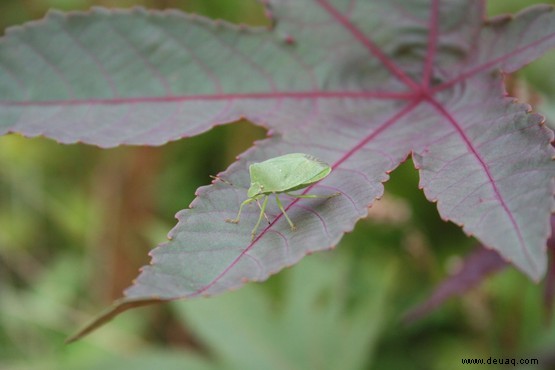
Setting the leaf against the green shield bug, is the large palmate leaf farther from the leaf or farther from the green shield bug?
the leaf

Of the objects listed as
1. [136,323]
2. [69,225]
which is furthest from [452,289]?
[69,225]

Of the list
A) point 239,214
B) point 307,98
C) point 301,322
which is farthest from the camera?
point 301,322

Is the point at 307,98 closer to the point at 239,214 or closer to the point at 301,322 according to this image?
the point at 239,214

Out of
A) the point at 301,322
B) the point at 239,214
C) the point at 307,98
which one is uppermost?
the point at 307,98

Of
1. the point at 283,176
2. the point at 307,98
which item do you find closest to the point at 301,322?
the point at 307,98

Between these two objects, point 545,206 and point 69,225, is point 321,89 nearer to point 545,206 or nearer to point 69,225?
point 545,206

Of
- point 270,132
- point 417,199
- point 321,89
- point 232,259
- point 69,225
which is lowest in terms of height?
point 232,259

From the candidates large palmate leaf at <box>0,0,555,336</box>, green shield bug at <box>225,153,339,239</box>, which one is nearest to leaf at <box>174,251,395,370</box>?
large palmate leaf at <box>0,0,555,336</box>
